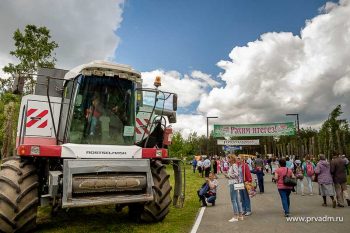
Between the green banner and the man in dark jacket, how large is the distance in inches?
1066

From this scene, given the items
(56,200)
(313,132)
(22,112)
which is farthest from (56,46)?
(313,132)

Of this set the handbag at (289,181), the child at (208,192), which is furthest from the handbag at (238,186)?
the child at (208,192)

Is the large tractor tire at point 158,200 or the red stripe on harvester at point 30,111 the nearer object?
the red stripe on harvester at point 30,111

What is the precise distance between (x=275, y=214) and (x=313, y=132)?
287 ft

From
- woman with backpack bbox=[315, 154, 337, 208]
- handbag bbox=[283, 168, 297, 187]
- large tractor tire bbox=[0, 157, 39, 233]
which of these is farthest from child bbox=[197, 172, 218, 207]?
large tractor tire bbox=[0, 157, 39, 233]

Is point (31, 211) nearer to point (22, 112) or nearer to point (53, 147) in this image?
point (53, 147)

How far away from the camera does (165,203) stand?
8867 mm

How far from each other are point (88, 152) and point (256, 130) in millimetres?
34731

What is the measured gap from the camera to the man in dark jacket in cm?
1258

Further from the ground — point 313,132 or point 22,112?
point 313,132

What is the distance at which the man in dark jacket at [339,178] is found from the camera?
41.3 ft

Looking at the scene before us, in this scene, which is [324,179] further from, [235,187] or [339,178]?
[235,187]

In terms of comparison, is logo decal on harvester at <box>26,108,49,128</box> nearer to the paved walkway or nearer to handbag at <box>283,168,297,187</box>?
the paved walkway

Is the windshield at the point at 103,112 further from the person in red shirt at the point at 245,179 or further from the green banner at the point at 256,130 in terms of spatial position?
the green banner at the point at 256,130
